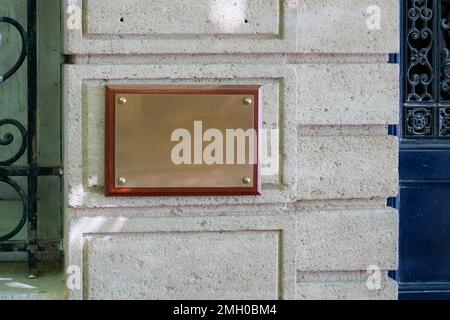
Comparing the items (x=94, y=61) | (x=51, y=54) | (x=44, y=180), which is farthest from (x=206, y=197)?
(x=51, y=54)

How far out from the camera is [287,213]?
2820mm

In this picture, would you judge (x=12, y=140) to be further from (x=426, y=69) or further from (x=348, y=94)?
(x=426, y=69)

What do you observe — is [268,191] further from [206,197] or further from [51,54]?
[51,54]

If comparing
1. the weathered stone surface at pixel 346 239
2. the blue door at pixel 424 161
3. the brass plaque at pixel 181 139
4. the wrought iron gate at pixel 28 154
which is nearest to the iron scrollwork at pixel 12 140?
the wrought iron gate at pixel 28 154

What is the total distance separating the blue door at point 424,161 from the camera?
10.8ft

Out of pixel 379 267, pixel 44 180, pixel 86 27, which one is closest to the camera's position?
pixel 86 27

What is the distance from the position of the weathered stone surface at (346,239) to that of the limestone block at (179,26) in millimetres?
718

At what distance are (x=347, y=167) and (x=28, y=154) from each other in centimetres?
135

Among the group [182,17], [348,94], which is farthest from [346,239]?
[182,17]

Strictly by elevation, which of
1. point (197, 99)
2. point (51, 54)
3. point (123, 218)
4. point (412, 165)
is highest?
point (51, 54)

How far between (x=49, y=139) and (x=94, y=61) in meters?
0.68

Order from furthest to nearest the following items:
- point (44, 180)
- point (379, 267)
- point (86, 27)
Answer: point (44, 180), point (379, 267), point (86, 27)

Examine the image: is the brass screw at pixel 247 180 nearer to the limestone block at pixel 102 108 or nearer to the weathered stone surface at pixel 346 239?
the limestone block at pixel 102 108

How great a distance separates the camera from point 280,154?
9.18ft
